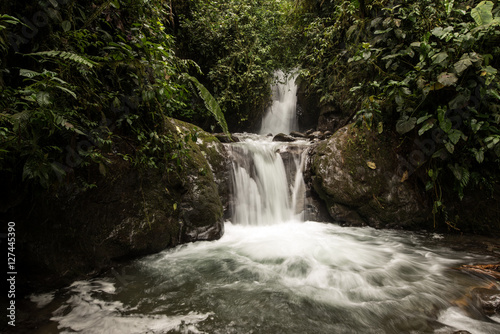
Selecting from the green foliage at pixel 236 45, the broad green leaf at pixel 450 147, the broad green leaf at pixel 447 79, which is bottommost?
the broad green leaf at pixel 450 147

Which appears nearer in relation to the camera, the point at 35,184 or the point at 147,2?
the point at 35,184

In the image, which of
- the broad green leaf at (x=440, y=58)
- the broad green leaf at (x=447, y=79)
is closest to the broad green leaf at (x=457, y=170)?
the broad green leaf at (x=447, y=79)

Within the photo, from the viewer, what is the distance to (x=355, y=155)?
5.24 metres

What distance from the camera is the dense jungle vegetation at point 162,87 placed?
2164 mm

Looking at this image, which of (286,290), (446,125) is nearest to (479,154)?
(446,125)

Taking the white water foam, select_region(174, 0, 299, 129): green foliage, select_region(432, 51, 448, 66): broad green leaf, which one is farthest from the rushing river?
select_region(174, 0, 299, 129): green foliage

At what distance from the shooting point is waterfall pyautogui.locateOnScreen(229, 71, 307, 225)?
5359 mm

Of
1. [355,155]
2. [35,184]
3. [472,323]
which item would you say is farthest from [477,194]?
[35,184]

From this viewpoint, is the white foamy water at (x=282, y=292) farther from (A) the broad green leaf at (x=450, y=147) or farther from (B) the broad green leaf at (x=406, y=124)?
(B) the broad green leaf at (x=406, y=124)

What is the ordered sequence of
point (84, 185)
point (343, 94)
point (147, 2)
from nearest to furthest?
point (84, 185) → point (147, 2) → point (343, 94)

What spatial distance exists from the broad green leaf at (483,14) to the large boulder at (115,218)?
4765 mm

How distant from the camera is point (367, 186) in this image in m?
4.98

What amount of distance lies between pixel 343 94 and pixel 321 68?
3.70 feet

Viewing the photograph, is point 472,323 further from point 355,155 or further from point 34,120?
point 34,120
